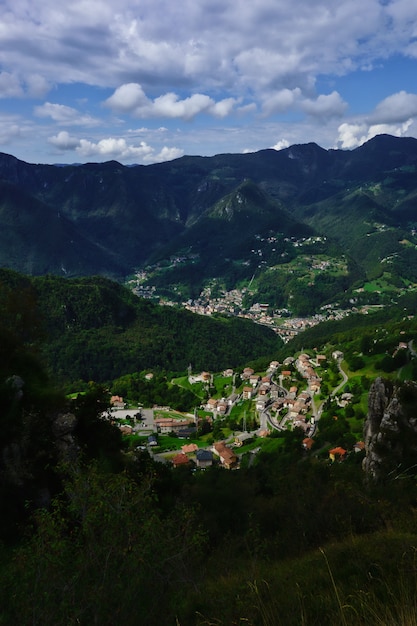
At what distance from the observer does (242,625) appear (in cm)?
501

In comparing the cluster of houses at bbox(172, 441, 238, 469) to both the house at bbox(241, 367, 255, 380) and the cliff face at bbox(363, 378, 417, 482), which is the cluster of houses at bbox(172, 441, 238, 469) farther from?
the house at bbox(241, 367, 255, 380)

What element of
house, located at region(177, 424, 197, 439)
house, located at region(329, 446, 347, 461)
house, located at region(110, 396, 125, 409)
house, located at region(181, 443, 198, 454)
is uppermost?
house, located at region(329, 446, 347, 461)

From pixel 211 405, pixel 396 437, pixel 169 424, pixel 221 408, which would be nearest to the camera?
pixel 396 437

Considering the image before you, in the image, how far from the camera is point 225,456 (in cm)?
4744

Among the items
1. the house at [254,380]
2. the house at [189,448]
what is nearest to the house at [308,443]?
the house at [189,448]

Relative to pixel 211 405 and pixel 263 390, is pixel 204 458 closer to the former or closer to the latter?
pixel 211 405

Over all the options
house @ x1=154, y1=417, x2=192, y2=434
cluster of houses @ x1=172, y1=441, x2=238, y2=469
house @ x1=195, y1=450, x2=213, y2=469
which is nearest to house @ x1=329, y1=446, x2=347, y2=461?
cluster of houses @ x1=172, y1=441, x2=238, y2=469

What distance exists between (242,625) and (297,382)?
256ft

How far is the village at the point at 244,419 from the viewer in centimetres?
5008

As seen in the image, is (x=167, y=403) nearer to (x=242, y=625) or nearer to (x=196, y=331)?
(x=196, y=331)

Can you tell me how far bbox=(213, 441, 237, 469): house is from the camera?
148 ft

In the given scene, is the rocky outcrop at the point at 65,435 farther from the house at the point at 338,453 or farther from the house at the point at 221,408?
the house at the point at 221,408

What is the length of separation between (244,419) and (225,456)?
1797cm

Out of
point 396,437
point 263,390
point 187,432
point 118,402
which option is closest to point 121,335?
point 118,402
